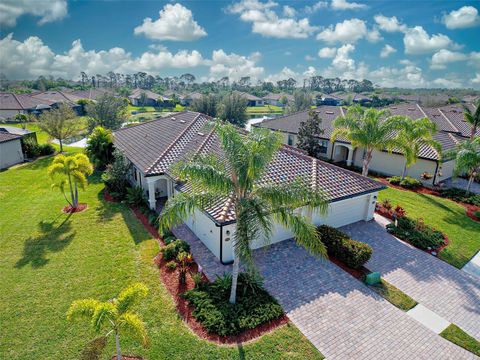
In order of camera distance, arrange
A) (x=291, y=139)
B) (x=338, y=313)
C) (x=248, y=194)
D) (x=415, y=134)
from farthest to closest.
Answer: (x=291, y=139) → (x=415, y=134) → (x=338, y=313) → (x=248, y=194)

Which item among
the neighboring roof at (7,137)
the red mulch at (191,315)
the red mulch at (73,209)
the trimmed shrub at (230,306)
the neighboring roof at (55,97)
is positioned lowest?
the red mulch at (191,315)

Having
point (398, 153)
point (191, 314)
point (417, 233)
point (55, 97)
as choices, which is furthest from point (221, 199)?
point (55, 97)

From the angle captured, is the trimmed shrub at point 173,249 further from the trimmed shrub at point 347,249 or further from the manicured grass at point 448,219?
the manicured grass at point 448,219

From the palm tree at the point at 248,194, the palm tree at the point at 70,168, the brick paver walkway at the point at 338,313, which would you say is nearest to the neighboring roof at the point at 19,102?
the palm tree at the point at 70,168

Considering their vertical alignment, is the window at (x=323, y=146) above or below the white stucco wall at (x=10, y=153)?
above

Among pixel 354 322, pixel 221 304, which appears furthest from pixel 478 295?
pixel 221 304

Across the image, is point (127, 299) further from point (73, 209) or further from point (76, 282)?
point (73, 209)

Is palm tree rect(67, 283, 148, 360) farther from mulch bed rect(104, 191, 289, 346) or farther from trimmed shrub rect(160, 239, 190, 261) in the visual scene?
trimmed shrub rect(160, 239, 190, 261)
